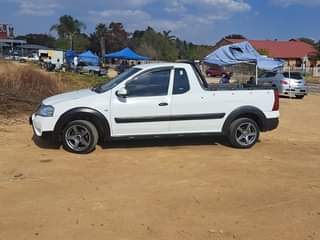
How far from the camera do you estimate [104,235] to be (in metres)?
4.74

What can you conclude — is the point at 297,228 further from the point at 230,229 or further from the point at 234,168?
the point at 234,168

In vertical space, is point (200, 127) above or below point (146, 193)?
above

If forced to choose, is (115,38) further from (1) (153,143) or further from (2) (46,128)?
(2) (46,128)

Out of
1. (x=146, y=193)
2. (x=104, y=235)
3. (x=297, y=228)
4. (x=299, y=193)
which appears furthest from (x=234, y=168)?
(x=104, y=235)

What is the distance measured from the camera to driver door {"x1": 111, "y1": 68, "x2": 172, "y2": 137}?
854cm

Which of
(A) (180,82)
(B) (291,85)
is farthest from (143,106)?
(B) (291,85)

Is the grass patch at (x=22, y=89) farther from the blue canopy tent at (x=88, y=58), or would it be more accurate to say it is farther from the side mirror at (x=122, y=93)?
the blue canopy tent at (x=88, y=58)

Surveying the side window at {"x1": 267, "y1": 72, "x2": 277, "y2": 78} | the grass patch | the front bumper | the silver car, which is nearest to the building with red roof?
the side window at {"x1": 267, "y1": 72, "x2": 277, "y2": 78}

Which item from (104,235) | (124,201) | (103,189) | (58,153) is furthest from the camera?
(58,153)

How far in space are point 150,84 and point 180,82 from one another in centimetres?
57

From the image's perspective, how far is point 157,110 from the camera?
8664 millimetres

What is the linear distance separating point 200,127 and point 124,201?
3446mm

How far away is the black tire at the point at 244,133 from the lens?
916cm

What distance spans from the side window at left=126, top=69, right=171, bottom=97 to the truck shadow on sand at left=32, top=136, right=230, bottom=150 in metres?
1.13
